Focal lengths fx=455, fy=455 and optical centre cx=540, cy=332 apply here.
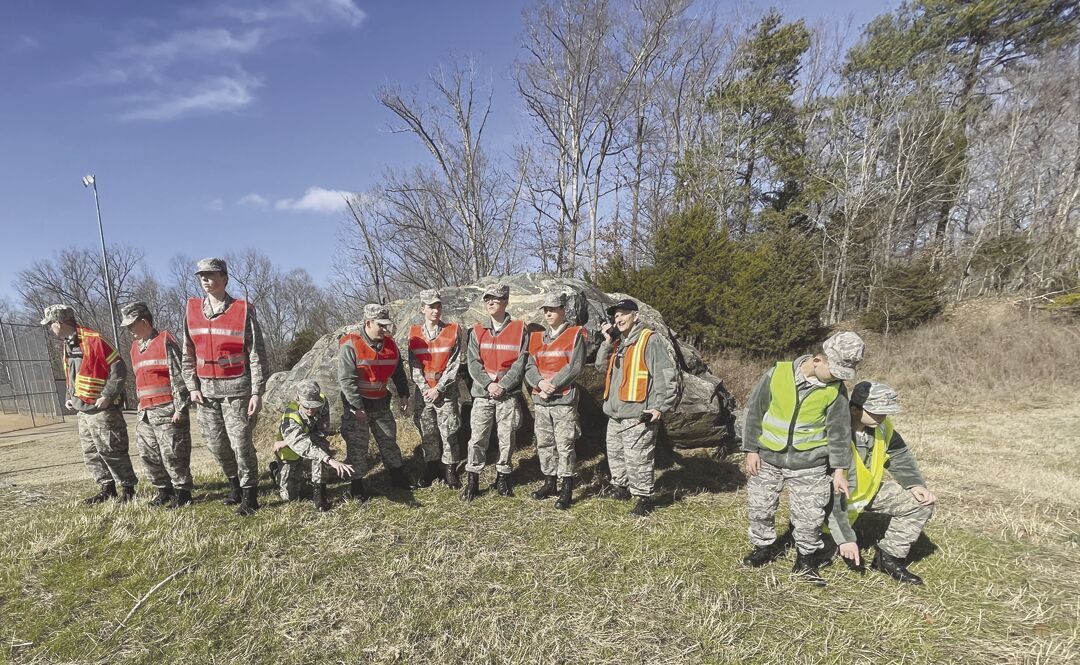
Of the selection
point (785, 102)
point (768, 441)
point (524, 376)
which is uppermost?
point (785, 102)

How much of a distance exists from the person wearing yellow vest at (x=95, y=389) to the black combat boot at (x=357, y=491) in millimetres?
2304

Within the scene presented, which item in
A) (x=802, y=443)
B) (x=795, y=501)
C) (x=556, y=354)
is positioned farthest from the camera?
(x=556, y=354)

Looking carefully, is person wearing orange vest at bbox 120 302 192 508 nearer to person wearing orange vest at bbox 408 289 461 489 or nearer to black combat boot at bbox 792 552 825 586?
person wearing orange vest at bbox 408 289 461 489

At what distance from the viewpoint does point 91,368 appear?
4.57 metres

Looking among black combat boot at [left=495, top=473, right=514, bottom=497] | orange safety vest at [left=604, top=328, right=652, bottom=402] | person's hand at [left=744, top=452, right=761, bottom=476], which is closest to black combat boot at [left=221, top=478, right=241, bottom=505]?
black combat boot at [left=495, top=473, right=514, bottom=497]

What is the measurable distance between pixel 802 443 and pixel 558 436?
226 centimetres

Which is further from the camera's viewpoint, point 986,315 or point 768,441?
point 986,315

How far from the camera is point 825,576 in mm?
3338

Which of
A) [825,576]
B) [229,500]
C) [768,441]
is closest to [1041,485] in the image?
[825,576]

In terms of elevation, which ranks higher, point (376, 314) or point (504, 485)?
point (376, 314)

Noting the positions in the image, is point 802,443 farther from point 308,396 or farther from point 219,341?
point 219,341

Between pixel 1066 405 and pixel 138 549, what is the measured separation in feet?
46.5

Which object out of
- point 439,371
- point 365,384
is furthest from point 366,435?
point 439,371

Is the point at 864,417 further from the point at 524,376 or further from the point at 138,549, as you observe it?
the point at 138,549
